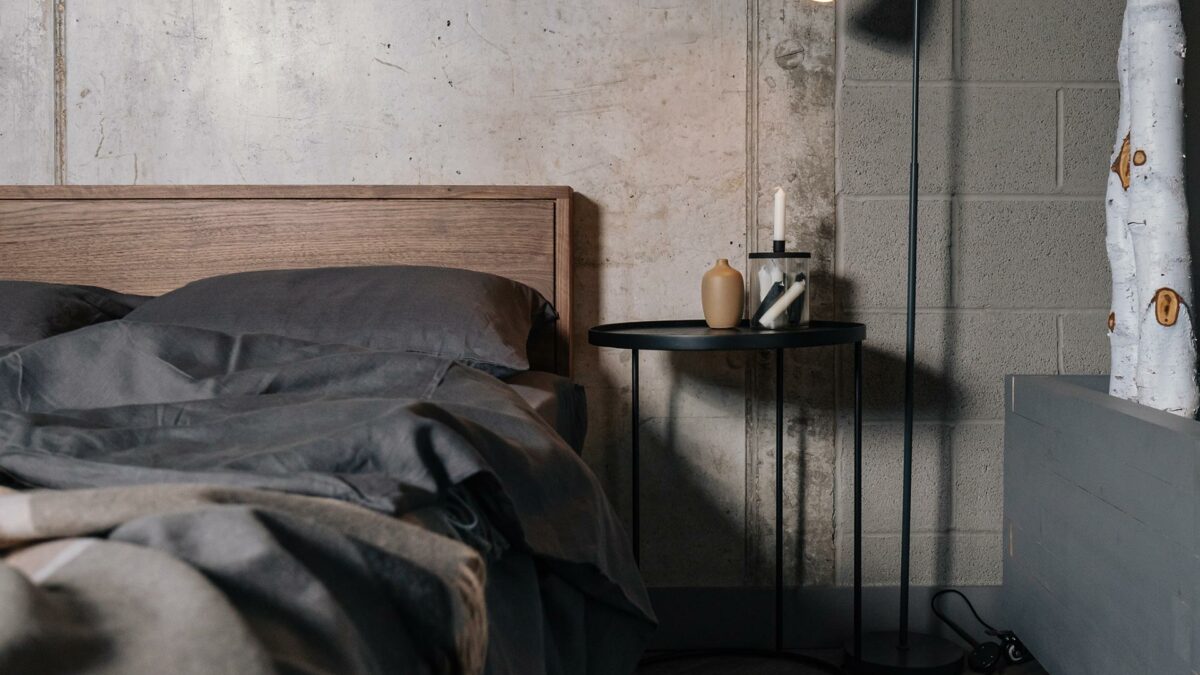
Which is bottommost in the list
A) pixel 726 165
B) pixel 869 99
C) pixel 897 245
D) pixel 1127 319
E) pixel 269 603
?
pixel 269 603

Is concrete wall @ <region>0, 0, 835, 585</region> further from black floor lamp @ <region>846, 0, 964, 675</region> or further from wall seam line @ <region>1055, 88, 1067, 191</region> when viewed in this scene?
wall seam line @ <region>1055, 88, 1067, 191</region>

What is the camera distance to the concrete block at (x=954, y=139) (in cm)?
216

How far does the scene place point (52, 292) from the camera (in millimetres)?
1794

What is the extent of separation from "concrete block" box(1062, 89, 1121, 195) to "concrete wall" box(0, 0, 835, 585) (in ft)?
1.66

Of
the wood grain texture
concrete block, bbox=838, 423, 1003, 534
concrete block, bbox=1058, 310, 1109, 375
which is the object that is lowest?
concrete block, bbox=838, 423, 1003, 534

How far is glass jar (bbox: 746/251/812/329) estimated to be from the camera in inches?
75.2

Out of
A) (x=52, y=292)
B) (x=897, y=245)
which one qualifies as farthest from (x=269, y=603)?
(x=897, y=245)

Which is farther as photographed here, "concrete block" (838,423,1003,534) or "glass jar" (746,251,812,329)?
A: "concrete block" (838,423,1003,534)

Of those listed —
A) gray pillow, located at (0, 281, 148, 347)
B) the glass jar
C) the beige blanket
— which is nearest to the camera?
the beige blanket

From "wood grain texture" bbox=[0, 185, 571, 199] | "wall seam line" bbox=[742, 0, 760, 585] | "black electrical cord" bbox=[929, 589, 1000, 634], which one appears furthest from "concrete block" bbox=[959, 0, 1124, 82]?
"black electrical cord" bbox=[929, 589, 1000, 634]

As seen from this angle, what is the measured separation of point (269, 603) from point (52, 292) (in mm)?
1485

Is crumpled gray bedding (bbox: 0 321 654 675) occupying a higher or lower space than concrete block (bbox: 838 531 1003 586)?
higher

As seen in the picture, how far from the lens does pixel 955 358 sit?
2.20m

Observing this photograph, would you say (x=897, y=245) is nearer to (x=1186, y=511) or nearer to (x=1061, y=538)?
(x=1061, y=538)
